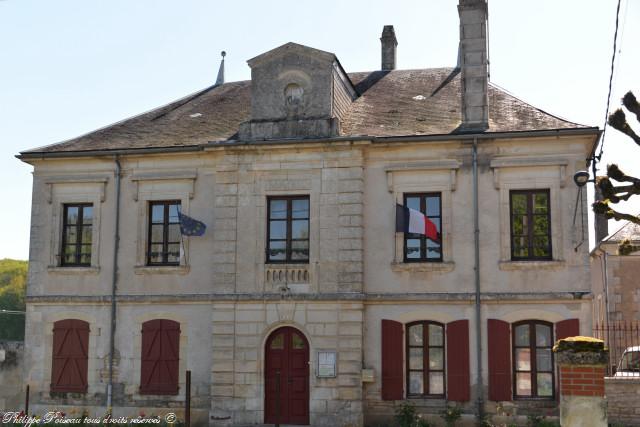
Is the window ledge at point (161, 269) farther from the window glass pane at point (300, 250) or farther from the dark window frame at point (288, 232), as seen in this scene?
the window glass pane at point (300, 250)

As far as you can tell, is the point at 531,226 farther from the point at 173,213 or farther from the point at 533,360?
the point at 173,213

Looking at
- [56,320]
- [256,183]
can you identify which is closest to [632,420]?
[256,183]

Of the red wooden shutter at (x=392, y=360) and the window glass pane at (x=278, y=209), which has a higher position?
the window glass pane at (x=278, y=209)

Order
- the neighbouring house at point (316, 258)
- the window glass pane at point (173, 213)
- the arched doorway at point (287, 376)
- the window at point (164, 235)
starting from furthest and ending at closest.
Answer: the window glass pane at point (173, 213) → the window at point (164, 235) → the arched doorway at point (287, 376) → the neighbouring house at point (316, 258)

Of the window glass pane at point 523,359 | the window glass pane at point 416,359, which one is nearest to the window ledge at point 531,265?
the window glass pane at point 523,359

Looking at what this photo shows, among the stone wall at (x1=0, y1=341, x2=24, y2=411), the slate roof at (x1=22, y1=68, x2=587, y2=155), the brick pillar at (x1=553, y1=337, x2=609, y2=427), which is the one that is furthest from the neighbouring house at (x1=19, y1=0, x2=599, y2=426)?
the brick pillar at (x1=553, y1=337, x2=609, y2=427)

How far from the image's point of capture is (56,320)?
19.7 metres

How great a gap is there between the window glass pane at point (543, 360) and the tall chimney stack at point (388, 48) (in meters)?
10.5

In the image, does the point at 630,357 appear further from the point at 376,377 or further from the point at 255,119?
the point at 255,119

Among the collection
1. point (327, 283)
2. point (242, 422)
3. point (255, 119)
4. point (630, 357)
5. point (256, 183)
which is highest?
point (255, 119)

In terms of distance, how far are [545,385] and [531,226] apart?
346 centimetres

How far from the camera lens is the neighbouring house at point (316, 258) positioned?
57.6 ft

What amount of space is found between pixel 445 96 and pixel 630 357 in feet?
25.6

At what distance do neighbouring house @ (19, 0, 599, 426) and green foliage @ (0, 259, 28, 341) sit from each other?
1474 inches
